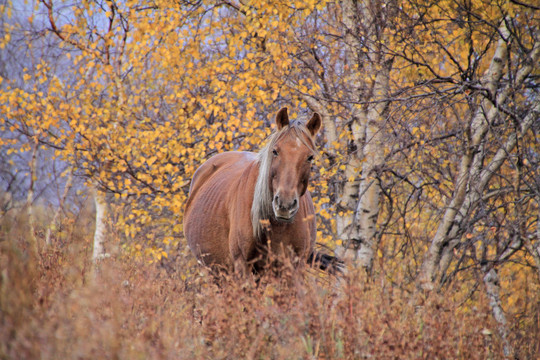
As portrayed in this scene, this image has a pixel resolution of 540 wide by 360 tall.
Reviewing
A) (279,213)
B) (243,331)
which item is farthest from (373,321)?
(279,213)

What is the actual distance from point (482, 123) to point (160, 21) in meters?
4.60

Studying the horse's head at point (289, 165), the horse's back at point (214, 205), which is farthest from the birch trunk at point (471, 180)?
the horse's back at point (214, 205)

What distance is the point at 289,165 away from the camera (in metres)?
4.06

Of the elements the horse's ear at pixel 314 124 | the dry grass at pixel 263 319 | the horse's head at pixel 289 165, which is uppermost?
the horse's ear at pixel 314 124

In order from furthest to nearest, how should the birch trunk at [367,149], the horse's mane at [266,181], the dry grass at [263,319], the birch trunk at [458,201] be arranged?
the birch trunk at [367,149] < the birch trunk at [458,201] < the horse's mane at [266,181] < the dry grass at [263,319]

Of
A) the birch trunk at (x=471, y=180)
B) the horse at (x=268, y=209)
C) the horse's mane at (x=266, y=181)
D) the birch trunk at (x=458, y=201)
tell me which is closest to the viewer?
the horse at (x=268, y=209)

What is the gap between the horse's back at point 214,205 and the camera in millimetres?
5238

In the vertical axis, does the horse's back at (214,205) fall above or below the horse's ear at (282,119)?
below

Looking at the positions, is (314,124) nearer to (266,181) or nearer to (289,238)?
(266,181)

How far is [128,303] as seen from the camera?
279 centimetres

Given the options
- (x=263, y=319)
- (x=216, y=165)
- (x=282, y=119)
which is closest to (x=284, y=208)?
(x=282, y=119)

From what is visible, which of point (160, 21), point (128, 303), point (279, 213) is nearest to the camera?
point (128, 303)

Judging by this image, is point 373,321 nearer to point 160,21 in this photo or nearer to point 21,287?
point 21,287

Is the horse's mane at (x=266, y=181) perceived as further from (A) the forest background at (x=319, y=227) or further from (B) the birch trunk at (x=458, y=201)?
(B) the birch trunk at (x=458, y=201)
